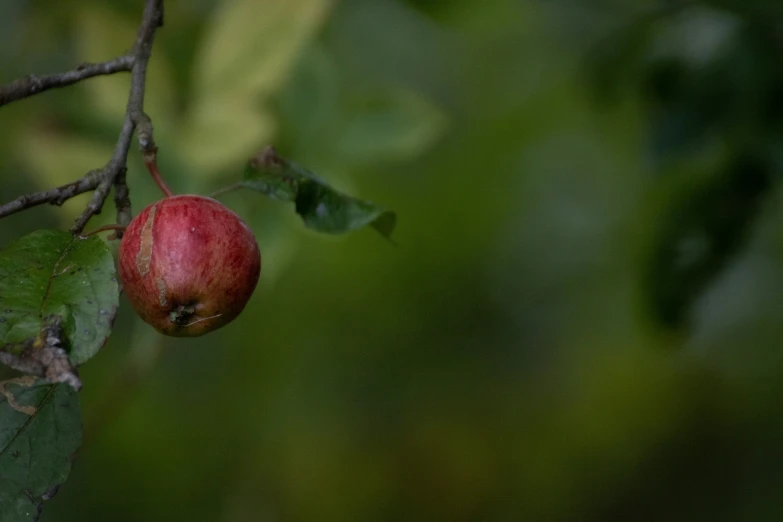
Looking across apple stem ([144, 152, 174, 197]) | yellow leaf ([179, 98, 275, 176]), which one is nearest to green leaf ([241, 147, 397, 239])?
apple stem ([144, 152, 174, 197])

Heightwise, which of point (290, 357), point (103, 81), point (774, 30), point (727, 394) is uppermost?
point (774, 30)

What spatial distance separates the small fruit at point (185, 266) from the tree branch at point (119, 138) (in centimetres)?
5

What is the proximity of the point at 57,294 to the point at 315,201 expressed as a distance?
1.16ft

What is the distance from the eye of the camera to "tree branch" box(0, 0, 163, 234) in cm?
93

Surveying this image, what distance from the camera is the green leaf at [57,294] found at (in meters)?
0.83

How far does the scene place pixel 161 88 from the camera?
1.83 m

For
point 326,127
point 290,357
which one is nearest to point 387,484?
point 290,357

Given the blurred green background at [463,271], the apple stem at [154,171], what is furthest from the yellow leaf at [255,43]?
the apple stem at [154,171]

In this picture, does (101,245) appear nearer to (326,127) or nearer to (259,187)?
(259,187)

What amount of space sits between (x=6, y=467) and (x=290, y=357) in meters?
1.97

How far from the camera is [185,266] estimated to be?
36.6 inches

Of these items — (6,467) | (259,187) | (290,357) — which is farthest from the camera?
(290,357)

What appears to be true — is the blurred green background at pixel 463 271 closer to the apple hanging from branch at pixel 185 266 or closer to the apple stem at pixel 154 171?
the apple stem at pixel 154 171

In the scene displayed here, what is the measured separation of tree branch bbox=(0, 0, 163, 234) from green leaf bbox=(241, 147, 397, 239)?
15 cm
